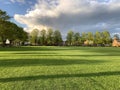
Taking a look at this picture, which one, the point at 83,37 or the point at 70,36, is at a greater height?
the point at 70,36

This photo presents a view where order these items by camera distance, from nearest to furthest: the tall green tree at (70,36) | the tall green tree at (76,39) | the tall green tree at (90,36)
→ the tall green tree at (90,36)
the tall green tree at (76,39)
the tall green tree at (70,36)

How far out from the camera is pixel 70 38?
332 feet

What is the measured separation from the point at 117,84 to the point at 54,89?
192 cm

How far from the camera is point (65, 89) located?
16.5 feet

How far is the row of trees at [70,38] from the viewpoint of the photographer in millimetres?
94562

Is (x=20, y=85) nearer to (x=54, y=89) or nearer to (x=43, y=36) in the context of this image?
(x=54, y=89)

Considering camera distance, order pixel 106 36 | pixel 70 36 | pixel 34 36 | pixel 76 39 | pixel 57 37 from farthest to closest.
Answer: pixel 70 36 → pixel 76 39 → pixel 34 36 → pixel 57 37 → pixel 106 36

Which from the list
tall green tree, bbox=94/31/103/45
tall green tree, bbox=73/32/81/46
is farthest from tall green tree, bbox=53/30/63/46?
tall green tree, bbox=94/31/103/45

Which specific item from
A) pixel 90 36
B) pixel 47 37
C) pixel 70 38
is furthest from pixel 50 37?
pixel 90 36

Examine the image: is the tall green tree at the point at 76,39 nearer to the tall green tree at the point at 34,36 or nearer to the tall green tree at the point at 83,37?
the tall green tree at the point at 83,37

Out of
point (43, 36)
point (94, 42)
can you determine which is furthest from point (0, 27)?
point (94, 42)

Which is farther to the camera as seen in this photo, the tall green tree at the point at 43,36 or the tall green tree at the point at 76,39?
the tall green tree at the point at 76,39

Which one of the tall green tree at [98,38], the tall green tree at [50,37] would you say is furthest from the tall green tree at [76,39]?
the tall green tree at [50,37]

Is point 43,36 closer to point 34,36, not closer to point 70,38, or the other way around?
point 34,36
